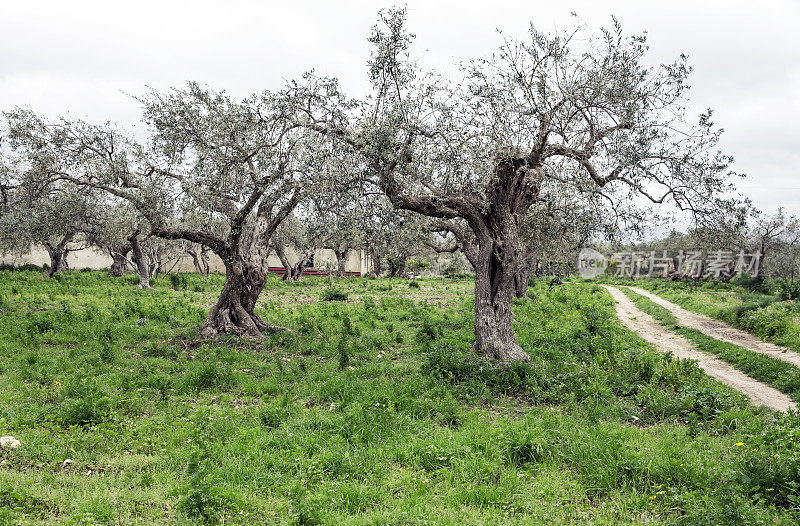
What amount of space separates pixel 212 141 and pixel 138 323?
6945mm

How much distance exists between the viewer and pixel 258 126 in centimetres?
1205

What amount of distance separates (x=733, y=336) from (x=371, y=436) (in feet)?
53.1

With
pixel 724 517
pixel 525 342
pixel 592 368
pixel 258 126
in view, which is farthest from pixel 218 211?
pixel 724 517

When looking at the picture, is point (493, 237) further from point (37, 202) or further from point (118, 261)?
point (118, 261)

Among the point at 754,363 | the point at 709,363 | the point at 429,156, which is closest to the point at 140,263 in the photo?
the point at 429,156

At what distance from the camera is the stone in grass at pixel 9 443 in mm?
6395

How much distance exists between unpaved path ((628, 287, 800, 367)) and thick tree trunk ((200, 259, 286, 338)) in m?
14.9

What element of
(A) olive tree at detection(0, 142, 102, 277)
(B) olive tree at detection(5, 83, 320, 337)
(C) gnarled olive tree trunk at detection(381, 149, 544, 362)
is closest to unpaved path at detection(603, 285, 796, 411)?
(C) gnarled olive tree trunk at detection(381, 149, 544, 362)

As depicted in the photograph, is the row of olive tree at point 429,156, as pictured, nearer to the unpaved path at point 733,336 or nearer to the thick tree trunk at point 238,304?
the thick tree trunk at point 238,304

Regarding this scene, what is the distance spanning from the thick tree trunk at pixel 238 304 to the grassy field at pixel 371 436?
1.00 metres

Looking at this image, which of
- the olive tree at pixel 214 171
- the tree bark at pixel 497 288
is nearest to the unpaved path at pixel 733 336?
the tree bark at pixel 497 288

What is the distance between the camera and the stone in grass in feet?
21.0

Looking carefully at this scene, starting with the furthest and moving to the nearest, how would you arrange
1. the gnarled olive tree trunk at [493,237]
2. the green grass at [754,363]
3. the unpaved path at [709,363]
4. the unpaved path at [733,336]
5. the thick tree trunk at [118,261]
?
the thick tree trunk at [118,261] → the unpaved path at [733,336] → the gnarled olive tree trunk at [493,237] → the green grass at [754,363] → the unpaved path at [709,363]

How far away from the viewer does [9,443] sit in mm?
6457
